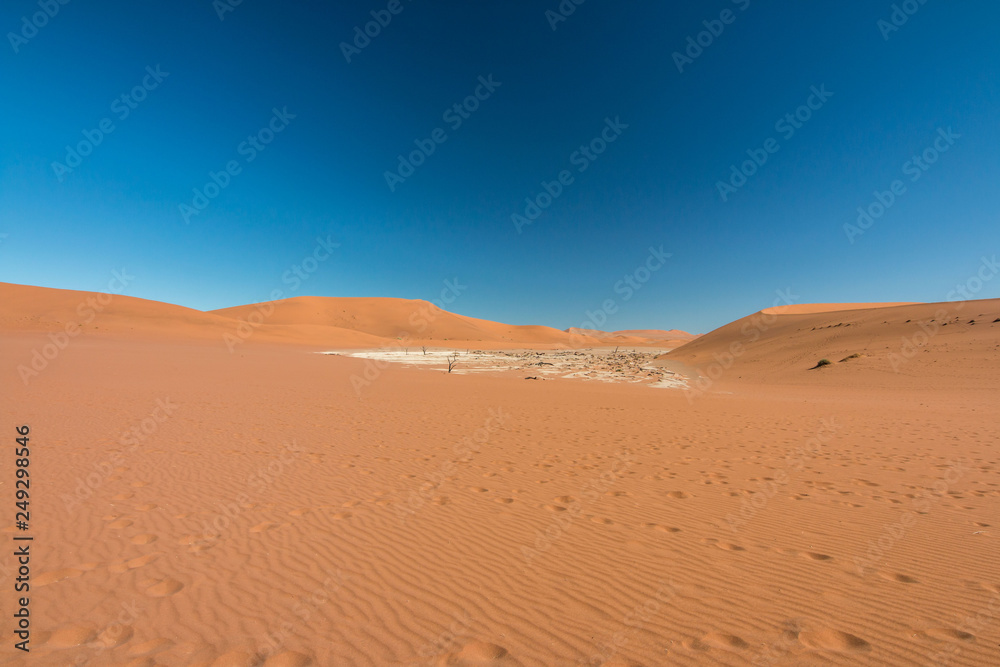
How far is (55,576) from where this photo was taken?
341 cm

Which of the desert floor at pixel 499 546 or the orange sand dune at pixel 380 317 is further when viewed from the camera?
the orange sand dune at pixel 380 317

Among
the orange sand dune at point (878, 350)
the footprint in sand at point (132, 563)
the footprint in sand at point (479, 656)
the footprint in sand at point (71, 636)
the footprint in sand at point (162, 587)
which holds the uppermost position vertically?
the orange sand dune at point (878, 350)

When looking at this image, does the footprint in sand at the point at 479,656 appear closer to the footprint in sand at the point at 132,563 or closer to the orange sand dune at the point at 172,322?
the footprint in sand at the point at 132,563

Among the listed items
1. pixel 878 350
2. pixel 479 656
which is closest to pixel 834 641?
pixel 479 656

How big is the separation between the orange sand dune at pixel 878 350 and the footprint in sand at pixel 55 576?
1138 inches

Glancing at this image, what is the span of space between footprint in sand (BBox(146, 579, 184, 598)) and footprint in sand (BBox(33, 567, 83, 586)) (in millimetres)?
738

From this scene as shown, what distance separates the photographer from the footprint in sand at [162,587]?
10.5ft

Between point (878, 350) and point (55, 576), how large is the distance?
123 feet

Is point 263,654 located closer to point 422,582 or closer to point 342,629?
point 342,629

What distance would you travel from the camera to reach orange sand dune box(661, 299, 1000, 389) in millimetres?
21172

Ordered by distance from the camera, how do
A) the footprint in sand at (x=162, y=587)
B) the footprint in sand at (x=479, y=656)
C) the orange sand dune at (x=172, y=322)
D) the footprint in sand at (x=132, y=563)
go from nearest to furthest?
the footprint in sand at (x=479, y=656) → the footprint in sand at (x=162, y=587) → the footprint in sand at (x=132, y=563) → the orange sand dune at (x=172, y=322)

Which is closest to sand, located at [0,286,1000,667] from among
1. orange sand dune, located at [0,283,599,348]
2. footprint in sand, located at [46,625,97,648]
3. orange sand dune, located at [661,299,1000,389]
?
footprint in sand, located at [46,625,97,648]

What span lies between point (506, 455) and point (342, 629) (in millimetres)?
5271

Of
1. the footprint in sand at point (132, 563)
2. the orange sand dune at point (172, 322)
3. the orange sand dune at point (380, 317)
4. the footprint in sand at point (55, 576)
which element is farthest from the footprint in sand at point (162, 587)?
the orange sand dune at point (380, 317)
